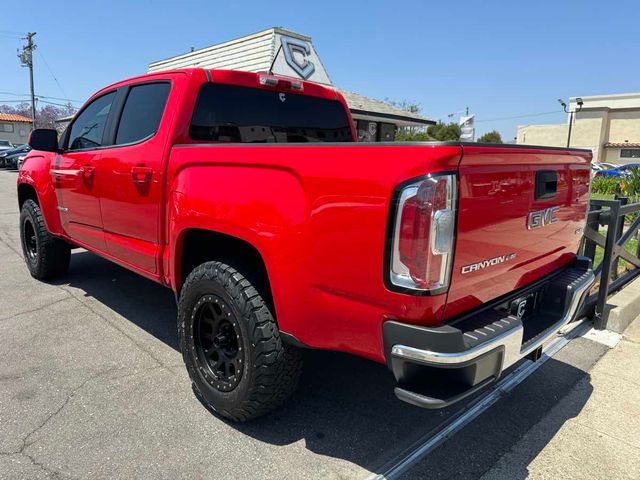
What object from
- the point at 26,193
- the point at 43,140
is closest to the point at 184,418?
the point at 43,140

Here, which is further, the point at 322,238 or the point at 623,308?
the point at 623,308

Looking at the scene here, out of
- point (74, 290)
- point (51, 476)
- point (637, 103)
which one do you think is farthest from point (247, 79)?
point (637, 103)

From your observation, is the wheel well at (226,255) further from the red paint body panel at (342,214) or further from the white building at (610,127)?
the white building at (610,127)

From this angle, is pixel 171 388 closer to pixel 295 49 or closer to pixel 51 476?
pixel 51 476

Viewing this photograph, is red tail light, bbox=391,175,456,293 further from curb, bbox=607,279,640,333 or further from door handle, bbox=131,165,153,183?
curb, bbox=607,279,640,333

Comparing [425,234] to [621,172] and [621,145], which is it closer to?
[621,172]

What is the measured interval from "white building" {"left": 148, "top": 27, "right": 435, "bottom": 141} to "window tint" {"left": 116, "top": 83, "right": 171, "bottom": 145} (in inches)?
364

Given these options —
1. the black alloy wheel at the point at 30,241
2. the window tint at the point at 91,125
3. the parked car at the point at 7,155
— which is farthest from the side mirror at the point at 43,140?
the parked car at the point at 7,155

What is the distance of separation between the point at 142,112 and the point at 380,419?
2.71 metres

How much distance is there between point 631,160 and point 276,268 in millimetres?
54627

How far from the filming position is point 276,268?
2.24m

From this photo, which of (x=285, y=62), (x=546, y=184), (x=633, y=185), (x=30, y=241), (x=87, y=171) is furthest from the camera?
(x=285, y=62)

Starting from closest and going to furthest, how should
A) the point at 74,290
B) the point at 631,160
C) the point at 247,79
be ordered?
the point at 247,79 < the point at 74,290 < the point at 631,160

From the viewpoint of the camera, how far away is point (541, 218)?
7.82 ft
